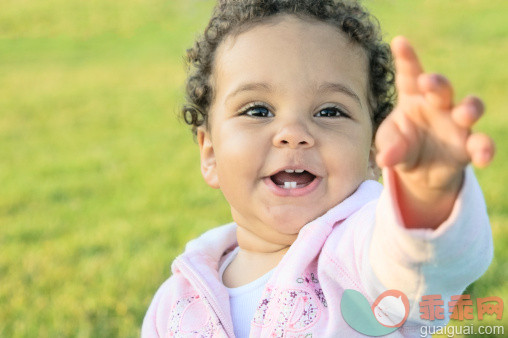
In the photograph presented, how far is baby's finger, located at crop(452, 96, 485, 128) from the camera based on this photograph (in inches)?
49.6

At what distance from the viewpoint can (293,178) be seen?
2.06 metres

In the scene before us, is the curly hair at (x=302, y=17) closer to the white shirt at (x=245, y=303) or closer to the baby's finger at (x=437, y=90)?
the white shirt at (x=245, y=303)

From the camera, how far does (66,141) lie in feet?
25.9

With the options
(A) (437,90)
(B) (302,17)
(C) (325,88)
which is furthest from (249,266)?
(A) (437,90)

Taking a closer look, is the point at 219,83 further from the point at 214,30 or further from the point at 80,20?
the point at 80,20

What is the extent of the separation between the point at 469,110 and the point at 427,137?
0.46ft

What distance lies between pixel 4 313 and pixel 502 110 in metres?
5.99

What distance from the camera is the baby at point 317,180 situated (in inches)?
55.7

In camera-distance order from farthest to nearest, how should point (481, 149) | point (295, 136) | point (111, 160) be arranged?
1. point (111, 160)
2. point (295, 136)
3. point (481, 149)

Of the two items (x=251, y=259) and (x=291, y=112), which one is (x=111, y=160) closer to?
(x=251, y=259)

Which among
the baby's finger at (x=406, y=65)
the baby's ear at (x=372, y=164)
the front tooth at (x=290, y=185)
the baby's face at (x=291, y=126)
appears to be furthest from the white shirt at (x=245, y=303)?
the baby's finger at (x=406, y=65)

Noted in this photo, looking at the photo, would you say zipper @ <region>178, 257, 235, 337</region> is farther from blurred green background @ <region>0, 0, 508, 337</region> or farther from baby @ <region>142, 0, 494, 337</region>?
blurred green background @ <region>0, 0, 508, 337</region>

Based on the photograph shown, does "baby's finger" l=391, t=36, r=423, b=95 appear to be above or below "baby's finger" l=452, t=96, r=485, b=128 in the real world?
above

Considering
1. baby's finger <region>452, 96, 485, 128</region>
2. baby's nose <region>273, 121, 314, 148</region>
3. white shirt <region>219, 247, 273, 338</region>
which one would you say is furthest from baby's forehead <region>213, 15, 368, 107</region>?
baby's finger <region>452, 96, 485, 128</region>
